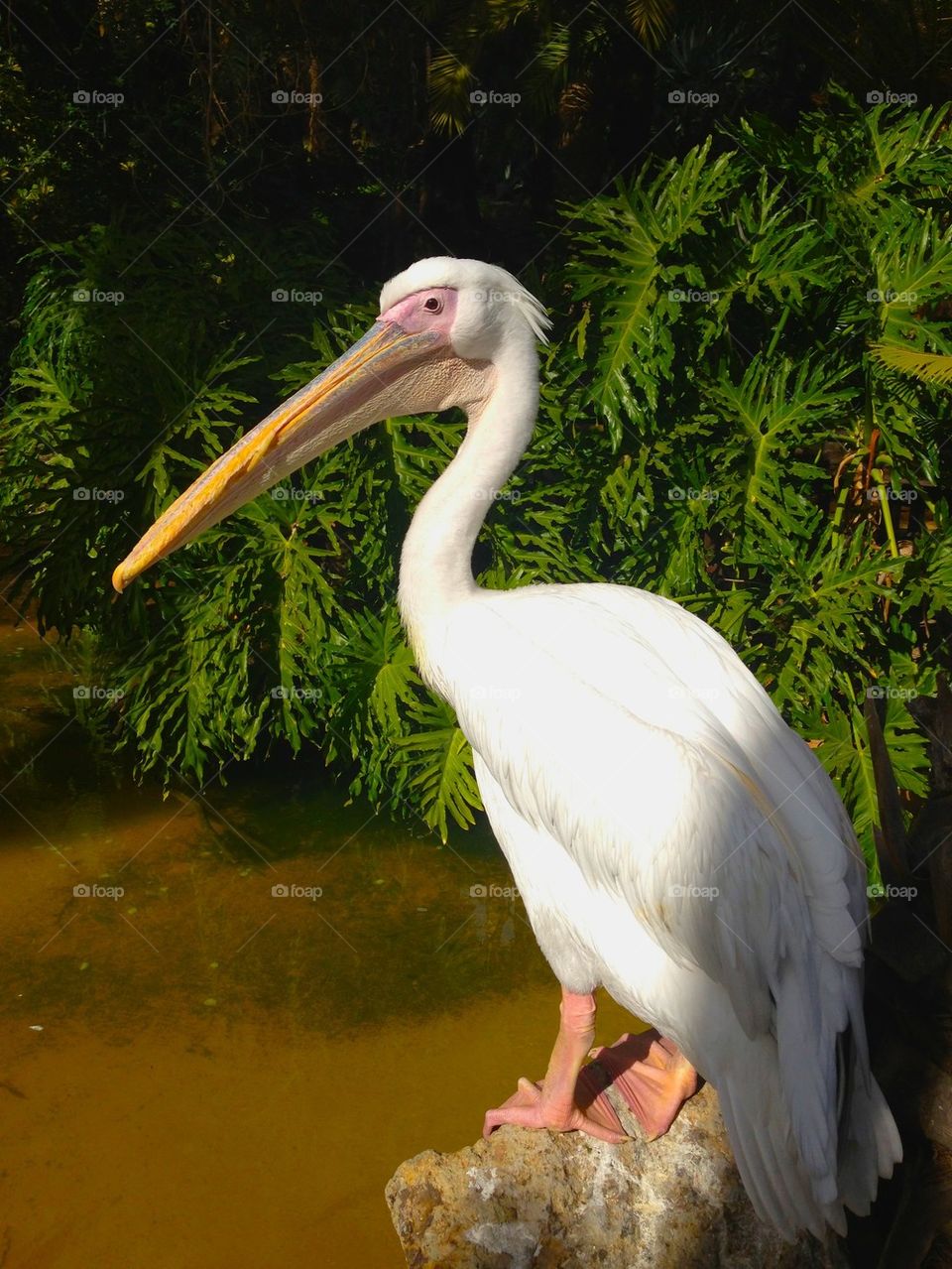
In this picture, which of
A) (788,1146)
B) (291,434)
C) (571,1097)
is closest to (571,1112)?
(571,1097)

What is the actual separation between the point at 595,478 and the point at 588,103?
107 inches

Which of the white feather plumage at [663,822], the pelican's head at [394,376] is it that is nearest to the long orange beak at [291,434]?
the pelican's head at [394,376]

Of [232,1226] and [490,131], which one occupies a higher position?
[490,131]

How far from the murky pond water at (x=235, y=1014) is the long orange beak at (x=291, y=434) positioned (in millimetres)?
1581

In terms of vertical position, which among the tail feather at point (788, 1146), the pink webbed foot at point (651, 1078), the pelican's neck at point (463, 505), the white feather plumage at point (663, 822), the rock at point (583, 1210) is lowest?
the rock at point (583, 1210)

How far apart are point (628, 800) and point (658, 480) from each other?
1995 millimetres

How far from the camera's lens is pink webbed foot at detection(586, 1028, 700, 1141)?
253 centimetres

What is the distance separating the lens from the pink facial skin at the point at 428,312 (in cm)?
251

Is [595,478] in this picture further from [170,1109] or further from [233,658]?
[170,1109]

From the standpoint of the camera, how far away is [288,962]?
375 centimetres

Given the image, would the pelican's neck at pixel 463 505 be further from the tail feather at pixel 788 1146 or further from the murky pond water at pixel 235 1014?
the murky pond water at pixel 235 1014

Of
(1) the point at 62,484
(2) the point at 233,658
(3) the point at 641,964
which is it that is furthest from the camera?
(1) the point at 62,484

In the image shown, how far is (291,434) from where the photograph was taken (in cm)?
259

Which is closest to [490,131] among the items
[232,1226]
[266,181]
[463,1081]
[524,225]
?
[524,225]
